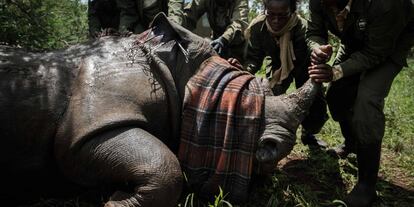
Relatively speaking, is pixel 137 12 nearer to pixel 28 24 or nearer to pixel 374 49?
pixel 28 24

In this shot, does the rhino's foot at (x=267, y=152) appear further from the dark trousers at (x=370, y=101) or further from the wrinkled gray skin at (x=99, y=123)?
the dark trousers at (x=370, y=101)

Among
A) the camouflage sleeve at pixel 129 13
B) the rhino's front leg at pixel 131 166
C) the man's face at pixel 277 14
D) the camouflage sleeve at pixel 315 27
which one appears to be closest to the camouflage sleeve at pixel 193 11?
the camouflage sleeve at pixel 129 13

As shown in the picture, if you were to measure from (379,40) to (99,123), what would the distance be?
7.68 ft

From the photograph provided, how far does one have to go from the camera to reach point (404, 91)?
26.3 ft

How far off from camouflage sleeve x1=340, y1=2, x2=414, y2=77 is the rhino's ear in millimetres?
1323

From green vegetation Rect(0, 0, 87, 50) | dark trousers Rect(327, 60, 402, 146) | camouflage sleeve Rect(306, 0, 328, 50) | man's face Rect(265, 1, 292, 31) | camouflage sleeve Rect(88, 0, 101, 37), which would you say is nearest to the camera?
dark trousers Rect(327, 60, 402, 146)

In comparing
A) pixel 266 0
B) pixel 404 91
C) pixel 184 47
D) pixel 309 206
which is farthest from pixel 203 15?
pixel 404 91

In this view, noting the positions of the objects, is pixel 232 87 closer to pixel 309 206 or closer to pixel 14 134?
pixel 309 206

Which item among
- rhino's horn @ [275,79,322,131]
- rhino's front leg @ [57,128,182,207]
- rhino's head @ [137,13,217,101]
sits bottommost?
rhino's front leg @ [57,128,182,207]

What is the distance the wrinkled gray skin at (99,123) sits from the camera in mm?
2908

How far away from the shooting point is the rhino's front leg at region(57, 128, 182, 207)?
2820 mm

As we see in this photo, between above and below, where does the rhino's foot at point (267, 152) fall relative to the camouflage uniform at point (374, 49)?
below

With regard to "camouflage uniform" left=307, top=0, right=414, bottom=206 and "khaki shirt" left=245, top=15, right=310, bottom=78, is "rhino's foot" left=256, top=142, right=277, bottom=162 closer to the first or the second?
"camouflage uniform" left=307, top=0, right=414, bottom=206

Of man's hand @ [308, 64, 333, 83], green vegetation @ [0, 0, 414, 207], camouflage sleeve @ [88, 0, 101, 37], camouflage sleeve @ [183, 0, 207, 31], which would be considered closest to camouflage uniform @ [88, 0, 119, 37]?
camouflage sleeve @ [88, 0, 101, 37]
